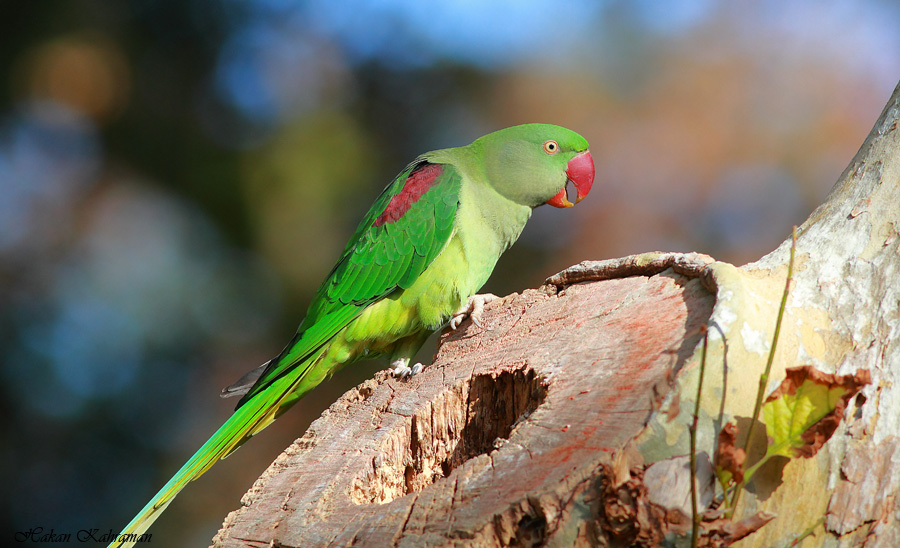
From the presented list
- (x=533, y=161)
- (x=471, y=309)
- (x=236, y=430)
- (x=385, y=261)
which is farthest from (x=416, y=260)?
(x=236, y=430)

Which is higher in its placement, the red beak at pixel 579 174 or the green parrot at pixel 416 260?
the red beak at pixel 579 174

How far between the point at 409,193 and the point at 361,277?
523 millimetres

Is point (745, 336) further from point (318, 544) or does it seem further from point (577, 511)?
point (318, 544)

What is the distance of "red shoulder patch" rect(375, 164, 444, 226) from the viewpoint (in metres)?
3.47

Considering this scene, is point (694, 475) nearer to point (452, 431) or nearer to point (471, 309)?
point (452, 431)

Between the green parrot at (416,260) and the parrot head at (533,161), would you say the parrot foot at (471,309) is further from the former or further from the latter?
the parrot head at (533,161)

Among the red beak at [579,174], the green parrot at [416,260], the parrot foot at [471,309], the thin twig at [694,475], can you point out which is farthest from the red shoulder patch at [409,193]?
the thin twig at [694,475]

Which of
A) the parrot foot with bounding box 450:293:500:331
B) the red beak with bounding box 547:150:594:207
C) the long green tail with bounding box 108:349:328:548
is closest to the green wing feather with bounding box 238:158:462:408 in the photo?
the long green tail with bounding box 108:349:328:548

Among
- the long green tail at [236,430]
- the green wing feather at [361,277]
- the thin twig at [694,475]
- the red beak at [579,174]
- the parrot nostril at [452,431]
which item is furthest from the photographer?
the red beak at [579,174]

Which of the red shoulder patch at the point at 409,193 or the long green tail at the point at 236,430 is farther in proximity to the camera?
the red shoulder patch at the point at 409,193

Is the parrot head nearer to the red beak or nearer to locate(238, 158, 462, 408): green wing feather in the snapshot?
the red beak

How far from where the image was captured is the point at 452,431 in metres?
2.12

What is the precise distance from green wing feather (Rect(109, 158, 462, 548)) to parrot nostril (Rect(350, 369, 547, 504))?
1129mm

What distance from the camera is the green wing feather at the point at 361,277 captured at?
306 cm
